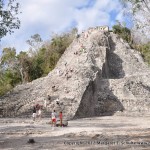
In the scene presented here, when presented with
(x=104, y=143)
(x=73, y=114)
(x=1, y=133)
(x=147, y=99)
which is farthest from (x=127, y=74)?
(x=104, y=143)

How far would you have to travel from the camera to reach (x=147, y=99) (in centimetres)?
4178

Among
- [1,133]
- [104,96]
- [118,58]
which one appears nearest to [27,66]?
[118,58]

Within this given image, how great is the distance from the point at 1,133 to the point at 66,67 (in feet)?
73.8

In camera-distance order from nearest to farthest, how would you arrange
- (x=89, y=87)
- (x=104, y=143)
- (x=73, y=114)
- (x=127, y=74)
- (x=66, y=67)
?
(x=104, y=143) < (x=73, y=114) < (x=89, y=87) < (x=66, y=67) < (x=127, y=74)

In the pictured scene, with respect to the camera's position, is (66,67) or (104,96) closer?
(104,96)

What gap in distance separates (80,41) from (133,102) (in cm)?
1561

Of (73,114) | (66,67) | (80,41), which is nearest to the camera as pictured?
(73,114)

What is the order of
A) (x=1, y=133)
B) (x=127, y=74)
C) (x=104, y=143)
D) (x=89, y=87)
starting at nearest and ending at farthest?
(x=104, y=143)
(x=1, y=133)
(x=89, y=87)
(x=127, y=74)

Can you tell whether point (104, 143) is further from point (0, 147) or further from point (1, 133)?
point (1, 133)

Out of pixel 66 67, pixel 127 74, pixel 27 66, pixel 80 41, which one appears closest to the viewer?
pixel 66 67

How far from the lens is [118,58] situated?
52062 millimetres

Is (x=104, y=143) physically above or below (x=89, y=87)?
below

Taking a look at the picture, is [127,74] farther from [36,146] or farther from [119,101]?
[36,146]

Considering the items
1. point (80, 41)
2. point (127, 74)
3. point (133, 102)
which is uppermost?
point (80, 41)
